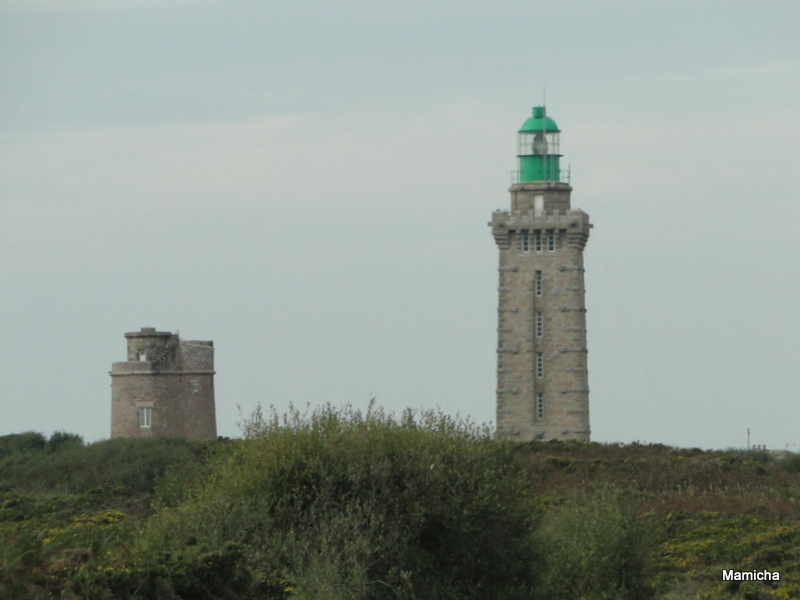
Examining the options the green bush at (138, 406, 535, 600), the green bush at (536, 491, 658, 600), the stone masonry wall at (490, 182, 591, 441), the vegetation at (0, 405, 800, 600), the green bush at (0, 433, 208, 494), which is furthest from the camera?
the stone masonry wall at (490, 182, 591, 441)

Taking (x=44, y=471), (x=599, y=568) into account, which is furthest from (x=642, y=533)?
(x=44, y=471)

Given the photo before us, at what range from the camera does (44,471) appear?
53406 mm

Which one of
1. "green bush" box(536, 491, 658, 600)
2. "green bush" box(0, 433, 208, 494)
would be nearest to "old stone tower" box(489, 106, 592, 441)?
"green bush" box(0, 433, 208, 494)

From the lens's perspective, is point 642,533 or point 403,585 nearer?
point 403,585

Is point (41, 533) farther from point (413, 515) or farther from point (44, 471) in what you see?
point (44, 471)

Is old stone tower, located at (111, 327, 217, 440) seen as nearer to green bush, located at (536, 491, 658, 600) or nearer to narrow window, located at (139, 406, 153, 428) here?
narrow window, located at (139, 406, 153, 428)

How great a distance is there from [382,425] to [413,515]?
2.73 m

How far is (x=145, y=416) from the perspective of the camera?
59062 millimetres

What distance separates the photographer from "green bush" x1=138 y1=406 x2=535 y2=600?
87.4 ft

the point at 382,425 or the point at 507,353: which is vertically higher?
the point at 507,353

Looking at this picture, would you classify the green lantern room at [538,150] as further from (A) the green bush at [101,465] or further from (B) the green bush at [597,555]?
(B) the green bush at [597,555]

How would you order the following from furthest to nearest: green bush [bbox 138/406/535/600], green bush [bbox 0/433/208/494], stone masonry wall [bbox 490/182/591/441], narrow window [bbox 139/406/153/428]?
stone masonry wall [bbox 490/182/591/441], narrow window [bbox 139/406/153/428], green bush [bbox 0/433/208/494], green bush [bbox 138/406/535/600]

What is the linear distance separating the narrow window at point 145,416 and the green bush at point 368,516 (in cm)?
2971

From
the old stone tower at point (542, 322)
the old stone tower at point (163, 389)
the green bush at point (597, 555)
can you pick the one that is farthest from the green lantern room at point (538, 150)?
the green bush at point (597, 555)
